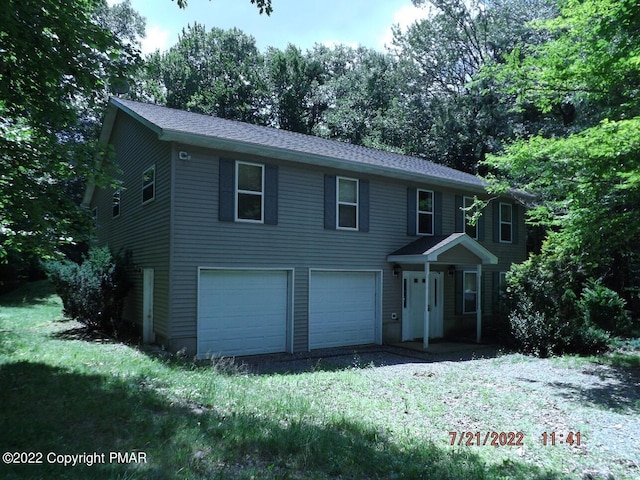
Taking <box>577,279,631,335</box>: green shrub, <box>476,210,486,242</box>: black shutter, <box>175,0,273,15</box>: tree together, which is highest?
<box>175,0,273,15</box>: tree

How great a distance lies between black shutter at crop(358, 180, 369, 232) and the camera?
42.8 feet

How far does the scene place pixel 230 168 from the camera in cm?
1073

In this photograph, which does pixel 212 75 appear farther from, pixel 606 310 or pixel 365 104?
pixel 606 310

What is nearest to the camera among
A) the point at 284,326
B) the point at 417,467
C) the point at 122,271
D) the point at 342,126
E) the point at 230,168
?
the point at 417,467

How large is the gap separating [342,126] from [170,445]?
29594mm

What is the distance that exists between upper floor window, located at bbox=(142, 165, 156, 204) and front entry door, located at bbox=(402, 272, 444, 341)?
25.2 feet

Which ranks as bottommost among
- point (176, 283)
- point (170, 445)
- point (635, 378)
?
point (635, 378)

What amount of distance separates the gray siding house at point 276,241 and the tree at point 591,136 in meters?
3.67

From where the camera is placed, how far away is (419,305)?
14.6 m

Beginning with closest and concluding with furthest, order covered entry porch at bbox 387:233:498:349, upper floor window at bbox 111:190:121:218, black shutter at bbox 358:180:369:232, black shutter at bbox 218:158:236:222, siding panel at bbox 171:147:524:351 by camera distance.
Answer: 1. siding panel at bbox 171:147:524:351
2. black shutter at bbox 218:158:236:222
3. covered entry porch at bbox 387:233:498:349
4. black shutter at bbox 358:180:369:232
5. upper floor window at bbox 111:190:121:218

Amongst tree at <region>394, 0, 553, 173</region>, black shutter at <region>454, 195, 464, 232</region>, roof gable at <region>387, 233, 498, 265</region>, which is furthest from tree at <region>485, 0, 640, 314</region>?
tree at <region>394, 0, 553, 173</region>

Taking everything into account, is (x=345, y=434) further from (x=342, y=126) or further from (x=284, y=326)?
(x=342, y=126)

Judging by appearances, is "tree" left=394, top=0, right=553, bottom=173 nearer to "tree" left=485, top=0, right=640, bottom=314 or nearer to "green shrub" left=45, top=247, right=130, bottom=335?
"tree" left=485, top=0, right=640, bottom=314

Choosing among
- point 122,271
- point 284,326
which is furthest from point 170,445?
point 122,271
